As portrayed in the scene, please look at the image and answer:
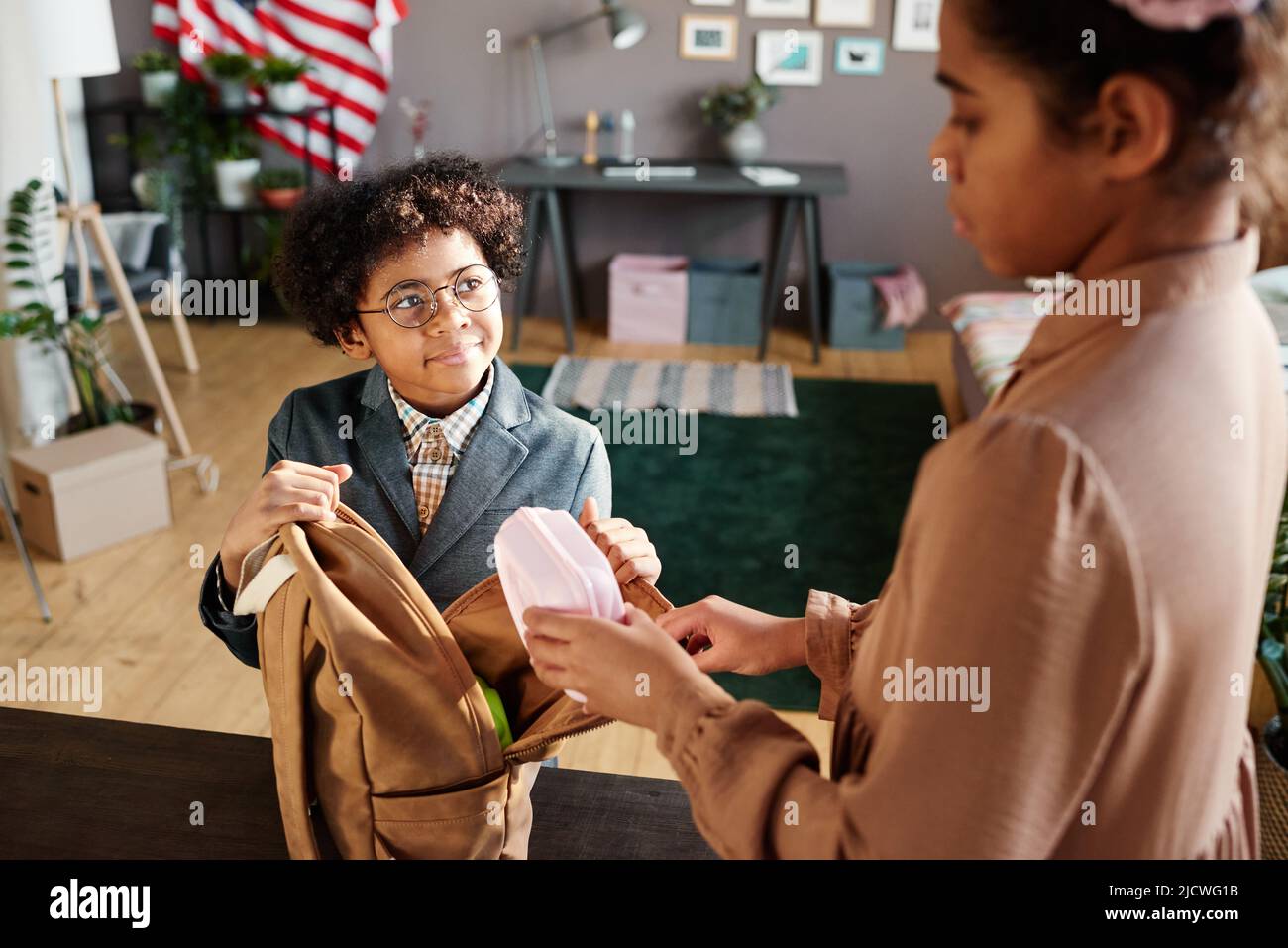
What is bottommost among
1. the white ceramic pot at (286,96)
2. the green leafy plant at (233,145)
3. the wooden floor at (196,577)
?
the wooden floor at (196,577)

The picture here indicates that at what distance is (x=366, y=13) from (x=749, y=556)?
3.36 metres

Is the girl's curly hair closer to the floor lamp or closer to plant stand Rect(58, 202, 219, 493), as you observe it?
the floor lamp

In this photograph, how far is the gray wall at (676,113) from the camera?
5.44 meters

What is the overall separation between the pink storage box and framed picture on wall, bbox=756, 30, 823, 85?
0.97 m

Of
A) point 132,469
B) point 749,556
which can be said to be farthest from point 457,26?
point 749,556

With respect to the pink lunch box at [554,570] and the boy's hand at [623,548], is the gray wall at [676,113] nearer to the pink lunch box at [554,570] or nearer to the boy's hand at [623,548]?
the boy's hand at [623,548]

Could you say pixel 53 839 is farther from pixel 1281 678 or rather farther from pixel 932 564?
pixel 1281 678

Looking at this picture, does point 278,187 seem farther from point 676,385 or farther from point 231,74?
point 676,385

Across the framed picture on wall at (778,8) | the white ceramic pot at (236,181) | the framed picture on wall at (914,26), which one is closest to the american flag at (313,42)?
the white ceramic pot at (236,181)

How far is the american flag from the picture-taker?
5438mm

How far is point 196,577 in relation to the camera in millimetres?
3416

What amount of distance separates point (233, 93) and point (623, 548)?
4.84 m

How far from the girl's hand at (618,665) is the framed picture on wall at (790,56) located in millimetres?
4911
